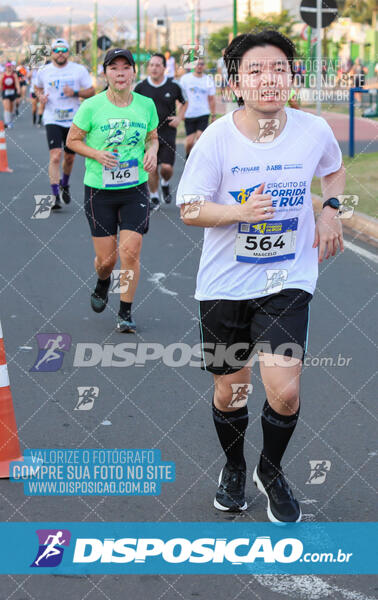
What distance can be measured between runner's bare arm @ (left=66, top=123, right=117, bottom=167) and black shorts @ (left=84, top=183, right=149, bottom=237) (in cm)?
32

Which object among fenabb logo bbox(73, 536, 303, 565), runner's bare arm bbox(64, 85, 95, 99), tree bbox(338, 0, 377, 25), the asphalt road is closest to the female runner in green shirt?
the asphalt road

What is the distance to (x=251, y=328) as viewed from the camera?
4301mm

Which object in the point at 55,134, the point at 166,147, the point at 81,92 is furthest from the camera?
the point at 166,147

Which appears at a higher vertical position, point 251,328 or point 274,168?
point 274,168

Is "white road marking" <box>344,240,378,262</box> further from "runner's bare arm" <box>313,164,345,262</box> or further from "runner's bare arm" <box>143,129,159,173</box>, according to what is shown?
"runner's bare arm" <box>313,164,345,262</box>

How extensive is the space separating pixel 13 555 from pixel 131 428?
5.18ft

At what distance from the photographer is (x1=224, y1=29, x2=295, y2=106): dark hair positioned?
407 cm

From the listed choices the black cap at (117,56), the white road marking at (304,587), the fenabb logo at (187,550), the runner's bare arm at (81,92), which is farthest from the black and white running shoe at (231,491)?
the runner's bare arm at (81,92)

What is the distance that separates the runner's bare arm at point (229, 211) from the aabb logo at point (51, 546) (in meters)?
1.32

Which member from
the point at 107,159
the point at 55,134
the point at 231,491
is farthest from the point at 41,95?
the point at 231,491

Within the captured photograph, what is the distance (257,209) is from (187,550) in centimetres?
132

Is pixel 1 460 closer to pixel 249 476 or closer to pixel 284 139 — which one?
Answer: pixel 249 476

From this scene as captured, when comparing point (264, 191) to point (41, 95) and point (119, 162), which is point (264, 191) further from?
point (41, 95)

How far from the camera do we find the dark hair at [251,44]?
4070 mm
